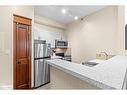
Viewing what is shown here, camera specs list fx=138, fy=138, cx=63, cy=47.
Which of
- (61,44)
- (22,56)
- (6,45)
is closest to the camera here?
(6,45)

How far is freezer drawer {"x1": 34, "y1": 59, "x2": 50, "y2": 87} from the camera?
12.4 ft

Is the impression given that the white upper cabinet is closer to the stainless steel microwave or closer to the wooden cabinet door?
the stainless steel microwave

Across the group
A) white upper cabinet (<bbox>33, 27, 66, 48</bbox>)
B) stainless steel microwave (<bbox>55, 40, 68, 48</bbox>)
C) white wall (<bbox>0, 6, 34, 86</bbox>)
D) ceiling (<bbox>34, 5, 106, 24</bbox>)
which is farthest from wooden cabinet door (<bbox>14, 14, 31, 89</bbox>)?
stainless steel microwave (<bbox>55, 40, 68, 48</bbox>)

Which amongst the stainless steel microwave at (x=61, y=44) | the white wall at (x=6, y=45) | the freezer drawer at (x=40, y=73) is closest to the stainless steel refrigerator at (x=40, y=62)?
the freezer drawer at (x=40, y=73)

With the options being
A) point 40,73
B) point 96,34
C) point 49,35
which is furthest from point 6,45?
point 96,34

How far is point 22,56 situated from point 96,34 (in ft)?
6.40

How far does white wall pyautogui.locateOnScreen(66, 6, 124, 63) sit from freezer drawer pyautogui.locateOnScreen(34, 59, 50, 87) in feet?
2.98

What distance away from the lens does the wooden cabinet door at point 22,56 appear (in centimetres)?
321

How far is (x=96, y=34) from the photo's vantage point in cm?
356

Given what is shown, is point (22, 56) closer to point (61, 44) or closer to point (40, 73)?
point (40, 73)

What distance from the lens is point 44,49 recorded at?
4.03m
